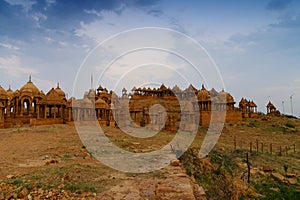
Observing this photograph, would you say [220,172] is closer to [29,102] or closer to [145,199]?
[145,199]

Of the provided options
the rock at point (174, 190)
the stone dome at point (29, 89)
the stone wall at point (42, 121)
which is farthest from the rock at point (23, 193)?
the stone dome at point (29, 89)

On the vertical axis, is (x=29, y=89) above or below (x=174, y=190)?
above

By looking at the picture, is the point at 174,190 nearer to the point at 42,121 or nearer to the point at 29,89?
the point at 42,121

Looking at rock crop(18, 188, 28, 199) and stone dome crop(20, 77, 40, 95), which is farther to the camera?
stone dome crop(20, 77, 40, 95)

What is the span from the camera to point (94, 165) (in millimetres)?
13273

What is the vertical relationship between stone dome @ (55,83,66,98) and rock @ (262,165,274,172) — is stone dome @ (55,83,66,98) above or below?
above

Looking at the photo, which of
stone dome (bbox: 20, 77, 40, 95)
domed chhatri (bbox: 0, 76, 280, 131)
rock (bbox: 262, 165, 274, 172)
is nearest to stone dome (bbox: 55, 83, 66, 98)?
domed chhatri (bbox: 0, 76, 280, 131)

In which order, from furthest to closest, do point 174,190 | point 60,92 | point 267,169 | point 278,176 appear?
point 60,92 → point 267,169 → point 278,176 → point 174,190

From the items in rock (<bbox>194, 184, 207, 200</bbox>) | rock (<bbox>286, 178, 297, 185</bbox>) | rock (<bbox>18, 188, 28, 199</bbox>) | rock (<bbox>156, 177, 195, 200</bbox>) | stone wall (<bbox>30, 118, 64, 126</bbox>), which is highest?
stone wall (<bbox>30, 118, 64, 126</bbox>)

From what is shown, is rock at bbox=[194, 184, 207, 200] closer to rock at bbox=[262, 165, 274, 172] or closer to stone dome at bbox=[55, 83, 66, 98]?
rock at bbox=[262, 165, 274, 172]

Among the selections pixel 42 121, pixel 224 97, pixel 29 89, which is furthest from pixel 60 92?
pixel 224 97

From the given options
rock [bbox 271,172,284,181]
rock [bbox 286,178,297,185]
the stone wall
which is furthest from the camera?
the stone wall

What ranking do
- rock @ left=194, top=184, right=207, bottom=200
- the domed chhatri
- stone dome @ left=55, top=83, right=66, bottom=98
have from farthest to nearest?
stone dome @ left=55, top=83, right=66, bottom=98, the domed chhatri, rock @ left=194, top=184, right=207, bottom=200

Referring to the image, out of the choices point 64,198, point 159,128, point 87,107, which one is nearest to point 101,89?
point 87,107
